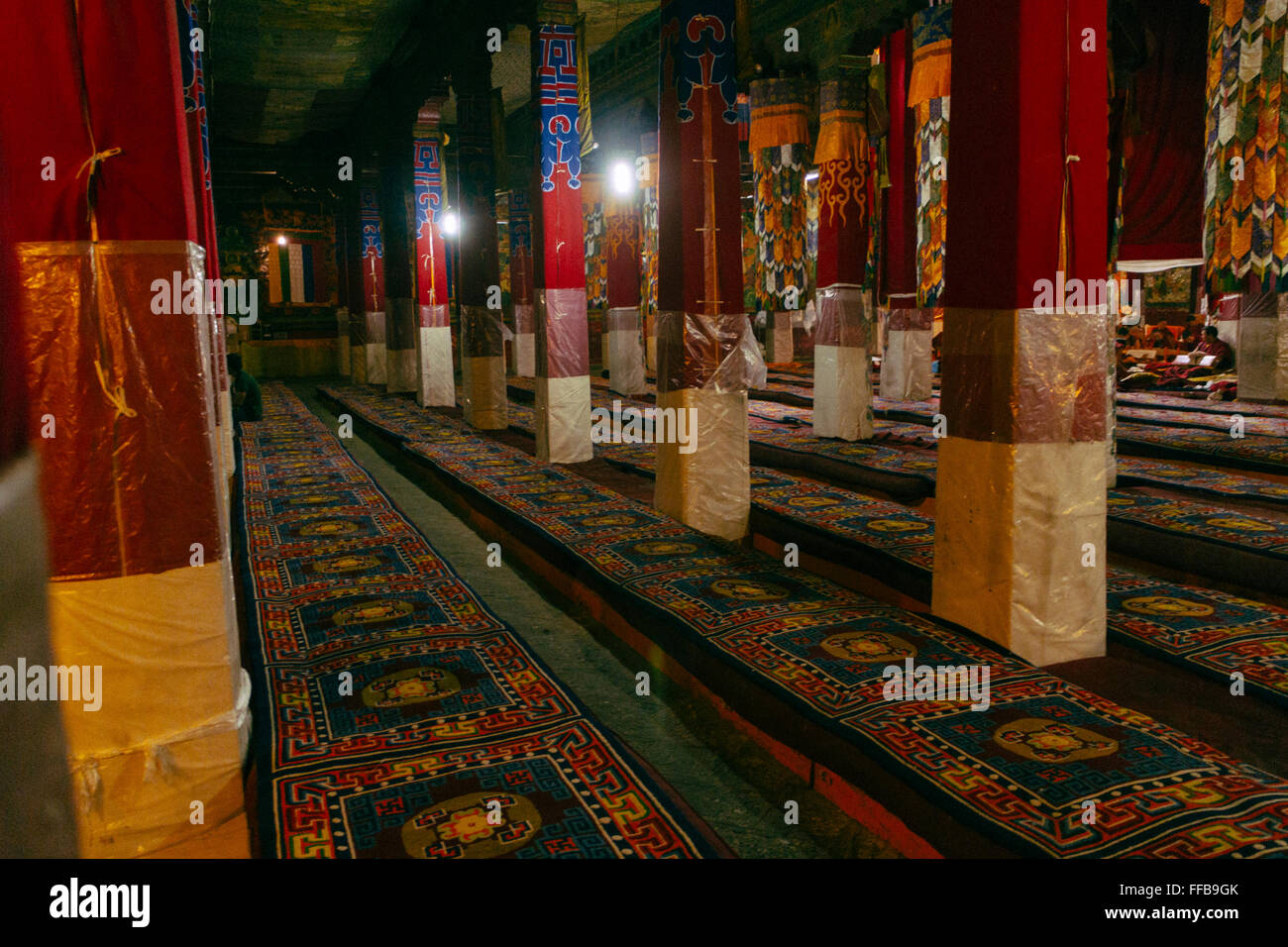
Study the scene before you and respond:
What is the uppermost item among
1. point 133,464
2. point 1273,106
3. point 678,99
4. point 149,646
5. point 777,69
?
point 777,69

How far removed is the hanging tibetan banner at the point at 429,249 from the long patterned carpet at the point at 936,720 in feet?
22.8

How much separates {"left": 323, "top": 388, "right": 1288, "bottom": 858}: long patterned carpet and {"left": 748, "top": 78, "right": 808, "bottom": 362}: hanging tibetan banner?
6554 millimetres

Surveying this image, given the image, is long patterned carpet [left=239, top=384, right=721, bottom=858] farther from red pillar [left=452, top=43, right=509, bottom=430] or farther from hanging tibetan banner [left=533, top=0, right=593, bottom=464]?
red pillar [left=452, top=43, right=509, bottom=430]

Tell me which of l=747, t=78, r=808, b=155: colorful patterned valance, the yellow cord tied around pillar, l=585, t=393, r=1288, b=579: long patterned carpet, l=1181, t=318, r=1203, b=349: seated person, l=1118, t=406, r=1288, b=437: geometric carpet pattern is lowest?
l=585, t=393, r=1288, b=579: long patterned carpet

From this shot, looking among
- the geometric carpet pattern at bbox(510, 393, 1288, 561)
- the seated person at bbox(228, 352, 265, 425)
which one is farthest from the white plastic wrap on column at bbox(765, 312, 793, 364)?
the seated person at bbox(228, 352, 265, 425)

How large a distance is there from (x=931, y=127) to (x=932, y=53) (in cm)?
74

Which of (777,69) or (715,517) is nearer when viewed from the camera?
(715,517)

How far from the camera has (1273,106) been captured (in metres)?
6.82

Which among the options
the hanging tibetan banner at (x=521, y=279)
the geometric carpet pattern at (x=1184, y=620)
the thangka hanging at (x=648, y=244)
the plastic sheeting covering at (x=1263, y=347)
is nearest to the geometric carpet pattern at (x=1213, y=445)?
the plastic sheeting covering at (x=1263, y=347)

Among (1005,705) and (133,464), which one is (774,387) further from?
→ (133,464)

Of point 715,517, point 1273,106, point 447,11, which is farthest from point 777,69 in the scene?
point 715,517

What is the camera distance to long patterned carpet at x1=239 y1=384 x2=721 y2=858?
1.98 metres

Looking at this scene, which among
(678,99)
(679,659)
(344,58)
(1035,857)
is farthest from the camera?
(344,58)
